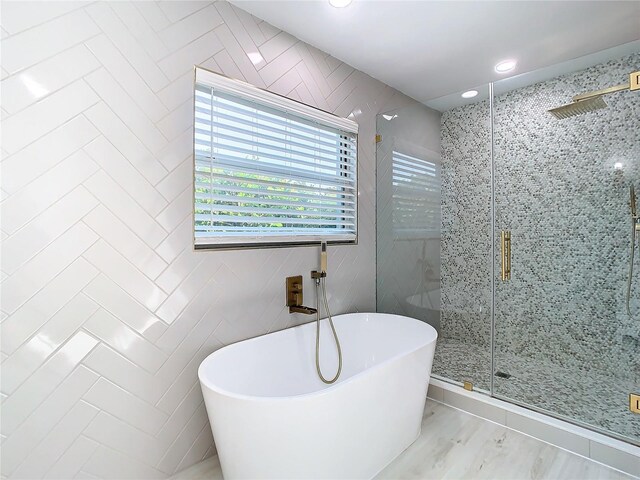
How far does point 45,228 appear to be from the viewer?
1.40 metres

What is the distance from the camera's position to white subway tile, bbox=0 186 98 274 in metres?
1.33

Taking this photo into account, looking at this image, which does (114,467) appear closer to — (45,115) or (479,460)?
(45,115)

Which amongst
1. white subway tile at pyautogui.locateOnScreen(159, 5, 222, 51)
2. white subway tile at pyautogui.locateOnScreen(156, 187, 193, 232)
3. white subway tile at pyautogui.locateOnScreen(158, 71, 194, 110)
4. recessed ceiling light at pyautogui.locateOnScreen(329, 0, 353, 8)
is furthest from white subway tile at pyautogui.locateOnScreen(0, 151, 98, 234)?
recessed ceiling light at pyautogui.locateOnScreen(329, 0, 353, 8)

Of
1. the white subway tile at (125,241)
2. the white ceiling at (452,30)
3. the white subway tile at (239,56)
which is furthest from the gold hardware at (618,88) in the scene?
the white subway tile at (125,241)

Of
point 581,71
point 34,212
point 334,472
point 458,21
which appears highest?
point 458,21

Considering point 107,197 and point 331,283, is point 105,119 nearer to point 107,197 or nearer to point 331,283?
point 107,197

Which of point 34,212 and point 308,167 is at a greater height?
point 308,167

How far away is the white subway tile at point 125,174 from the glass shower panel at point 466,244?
7.11 feet

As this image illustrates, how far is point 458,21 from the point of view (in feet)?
6.97

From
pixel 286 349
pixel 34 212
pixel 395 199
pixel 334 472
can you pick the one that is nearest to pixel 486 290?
pixel 395 199

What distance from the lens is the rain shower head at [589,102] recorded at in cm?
198

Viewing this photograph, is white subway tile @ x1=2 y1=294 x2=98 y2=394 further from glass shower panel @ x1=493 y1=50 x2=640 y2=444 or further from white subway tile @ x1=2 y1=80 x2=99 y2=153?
glass shower panel @ x1=493 y1=50 x2=640 y2=444

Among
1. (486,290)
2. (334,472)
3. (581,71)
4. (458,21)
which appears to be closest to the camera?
(334,472)

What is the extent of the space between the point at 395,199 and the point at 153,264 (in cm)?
199
